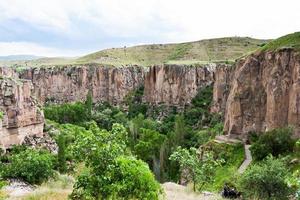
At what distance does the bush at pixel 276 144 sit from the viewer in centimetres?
5106

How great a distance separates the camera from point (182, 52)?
182 metres

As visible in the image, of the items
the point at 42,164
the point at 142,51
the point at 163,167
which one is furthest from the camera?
the point at 142,51

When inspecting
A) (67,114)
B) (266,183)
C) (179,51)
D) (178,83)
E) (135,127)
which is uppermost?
(179,51)

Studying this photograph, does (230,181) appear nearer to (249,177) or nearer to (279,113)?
(249,177)

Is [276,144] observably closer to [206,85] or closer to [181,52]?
[206,85]

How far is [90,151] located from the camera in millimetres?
18672

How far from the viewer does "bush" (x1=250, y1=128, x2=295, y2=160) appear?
168 feet

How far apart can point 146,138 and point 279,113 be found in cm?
3204

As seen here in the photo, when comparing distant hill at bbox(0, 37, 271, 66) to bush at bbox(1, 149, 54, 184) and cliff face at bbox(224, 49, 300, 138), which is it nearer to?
cliff face at bbox(224, 49, 300, 138)

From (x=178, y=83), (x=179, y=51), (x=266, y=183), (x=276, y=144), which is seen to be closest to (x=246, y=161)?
(x=276, y=144)

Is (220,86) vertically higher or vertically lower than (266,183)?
lower

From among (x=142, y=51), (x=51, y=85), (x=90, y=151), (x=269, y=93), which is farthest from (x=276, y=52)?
(x=142, y=51)

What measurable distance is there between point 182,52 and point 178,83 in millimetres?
49311

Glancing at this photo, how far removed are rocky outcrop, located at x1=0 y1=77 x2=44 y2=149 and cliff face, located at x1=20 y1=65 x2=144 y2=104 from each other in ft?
220
